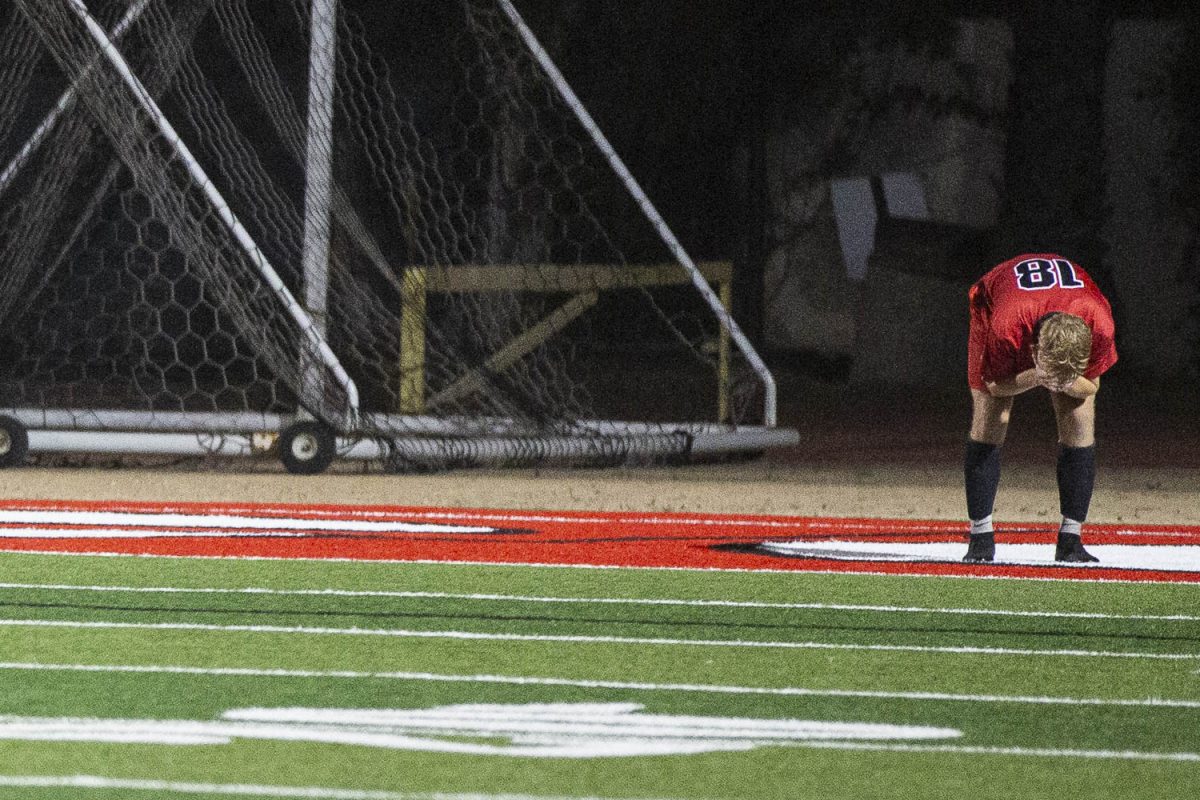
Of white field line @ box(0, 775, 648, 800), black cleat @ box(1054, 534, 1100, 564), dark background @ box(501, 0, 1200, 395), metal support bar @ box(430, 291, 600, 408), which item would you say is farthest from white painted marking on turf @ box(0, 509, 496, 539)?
dark background @ box(501, 0, 1200, 395)

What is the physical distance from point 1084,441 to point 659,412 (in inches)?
377

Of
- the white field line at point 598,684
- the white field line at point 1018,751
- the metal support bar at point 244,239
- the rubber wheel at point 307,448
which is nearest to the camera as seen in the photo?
the white field line at point 1018,751

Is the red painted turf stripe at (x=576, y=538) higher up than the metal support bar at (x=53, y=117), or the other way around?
the metal support bar at (x=53, y=117)

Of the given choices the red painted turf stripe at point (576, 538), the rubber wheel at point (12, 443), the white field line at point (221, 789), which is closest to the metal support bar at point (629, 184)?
the red painted turf stripe at point (576, 538)

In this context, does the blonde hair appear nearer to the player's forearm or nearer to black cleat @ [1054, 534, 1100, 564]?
the player's forearm

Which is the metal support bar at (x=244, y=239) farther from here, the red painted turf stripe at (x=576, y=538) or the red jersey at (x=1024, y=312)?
the red jersey at (x=1024, y=312)

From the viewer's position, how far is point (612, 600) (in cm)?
640

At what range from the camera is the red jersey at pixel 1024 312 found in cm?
674

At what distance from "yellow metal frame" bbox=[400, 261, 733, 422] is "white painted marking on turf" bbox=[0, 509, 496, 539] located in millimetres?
2868

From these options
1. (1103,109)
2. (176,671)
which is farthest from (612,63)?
(176,671)

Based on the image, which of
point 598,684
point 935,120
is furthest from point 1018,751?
point 935,120

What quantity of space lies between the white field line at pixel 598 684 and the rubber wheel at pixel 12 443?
6.11m

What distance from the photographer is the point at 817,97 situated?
882 inches

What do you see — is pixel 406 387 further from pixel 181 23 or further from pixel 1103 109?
pixel 1103 109
